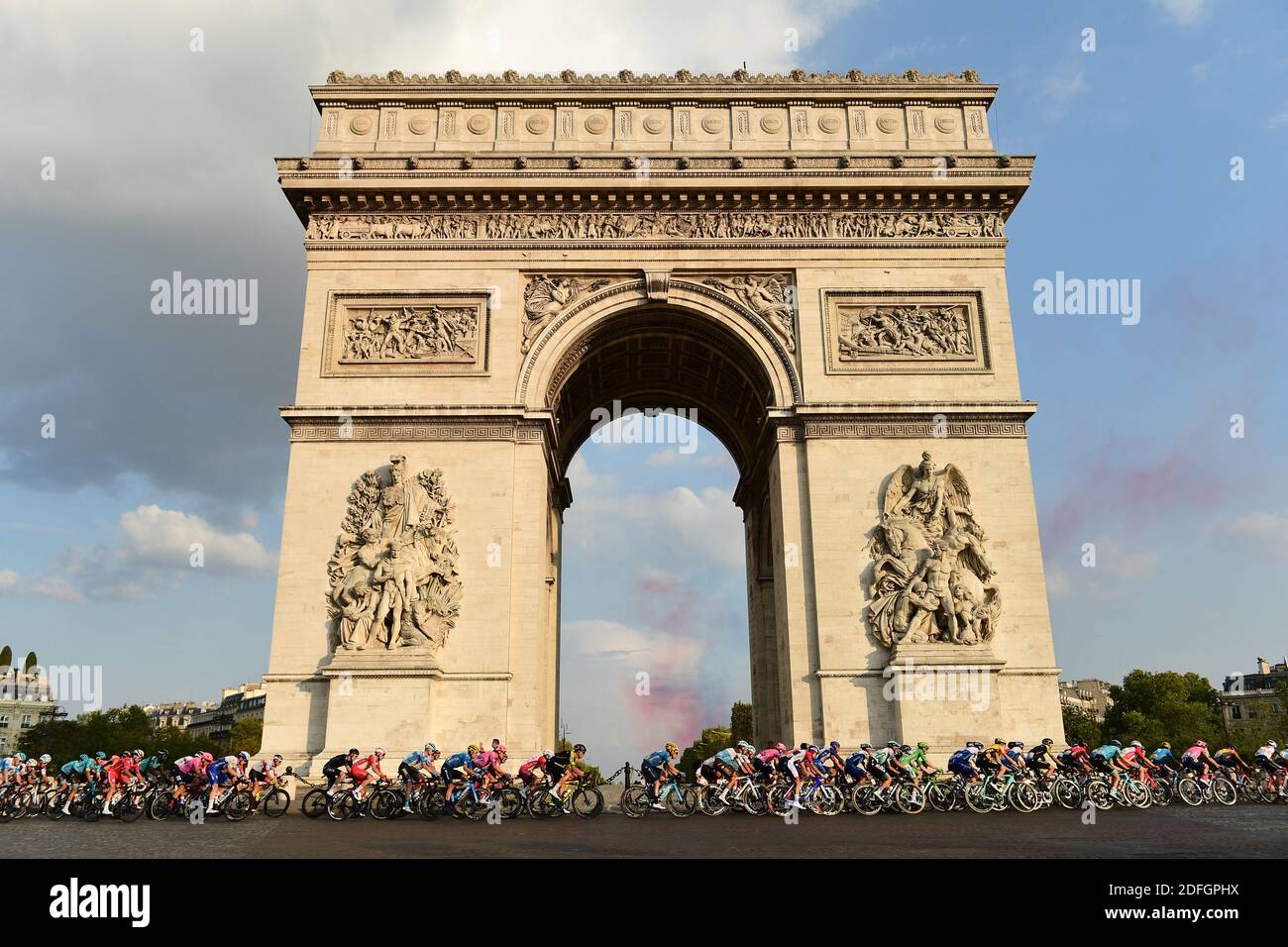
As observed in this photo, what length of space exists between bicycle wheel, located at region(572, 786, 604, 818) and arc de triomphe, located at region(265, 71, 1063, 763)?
11.1 ft

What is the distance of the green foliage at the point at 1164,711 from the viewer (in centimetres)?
6009

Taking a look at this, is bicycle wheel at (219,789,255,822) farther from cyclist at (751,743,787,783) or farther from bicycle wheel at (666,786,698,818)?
cyclist at (751,743,787,783)

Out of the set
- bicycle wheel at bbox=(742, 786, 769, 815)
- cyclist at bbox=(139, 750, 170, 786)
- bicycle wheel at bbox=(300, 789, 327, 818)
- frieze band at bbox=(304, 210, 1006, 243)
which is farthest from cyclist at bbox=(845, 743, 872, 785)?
cyclist at bbox=(139, 750, 170, 786)

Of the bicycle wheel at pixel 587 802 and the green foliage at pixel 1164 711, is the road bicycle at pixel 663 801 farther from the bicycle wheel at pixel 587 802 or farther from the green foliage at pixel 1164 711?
the green foliage at pixel 1164 711

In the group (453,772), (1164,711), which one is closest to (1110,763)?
(453,772)

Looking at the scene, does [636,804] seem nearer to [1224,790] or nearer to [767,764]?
[767,764]

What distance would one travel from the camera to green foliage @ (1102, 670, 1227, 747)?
60.1 metres

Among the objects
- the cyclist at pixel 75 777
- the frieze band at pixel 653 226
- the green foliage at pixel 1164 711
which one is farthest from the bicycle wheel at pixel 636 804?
the green foliage at pixel 1164 711

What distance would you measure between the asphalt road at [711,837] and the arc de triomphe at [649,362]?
4.06 metres

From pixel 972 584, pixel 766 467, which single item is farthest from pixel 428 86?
pixel 972 584

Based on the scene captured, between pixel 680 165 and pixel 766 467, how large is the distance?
7748 millimetres

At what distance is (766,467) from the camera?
81.7ft

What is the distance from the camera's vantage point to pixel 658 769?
17.2 metres
